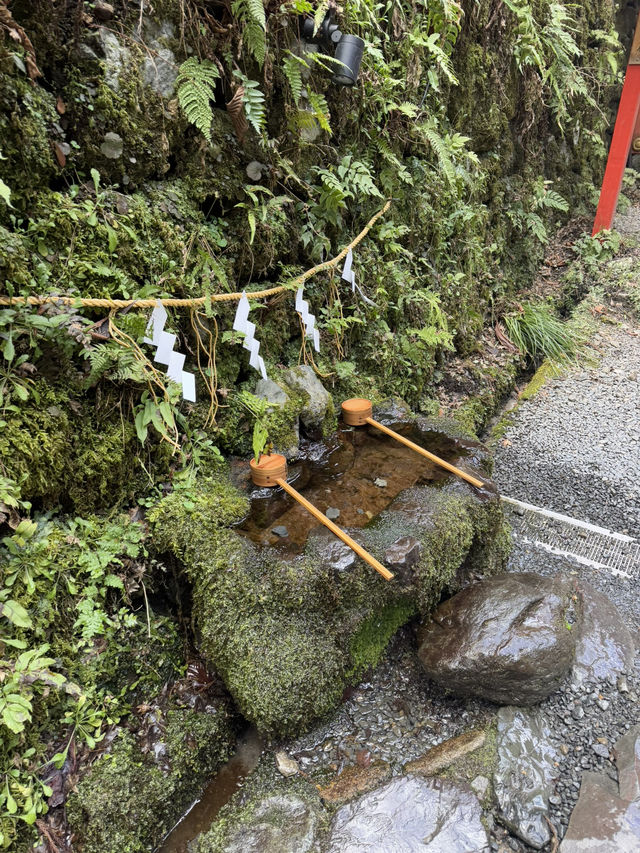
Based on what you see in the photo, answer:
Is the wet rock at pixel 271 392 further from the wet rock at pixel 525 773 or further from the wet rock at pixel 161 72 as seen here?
the wet rock at pixel 525 773

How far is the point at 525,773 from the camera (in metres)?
2.56

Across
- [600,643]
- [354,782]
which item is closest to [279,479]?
[354,782]

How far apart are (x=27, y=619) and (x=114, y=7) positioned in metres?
3.19

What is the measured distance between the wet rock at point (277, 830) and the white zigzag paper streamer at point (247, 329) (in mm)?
2482

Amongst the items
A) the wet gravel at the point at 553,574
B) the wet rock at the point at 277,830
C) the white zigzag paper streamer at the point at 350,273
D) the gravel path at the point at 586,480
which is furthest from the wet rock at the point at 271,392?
the wet rock at the point at 277,830

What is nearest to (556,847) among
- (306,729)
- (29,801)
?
(306,729)

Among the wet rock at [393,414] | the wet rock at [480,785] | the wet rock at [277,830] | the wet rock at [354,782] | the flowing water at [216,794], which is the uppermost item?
the wet rock at [393,414]

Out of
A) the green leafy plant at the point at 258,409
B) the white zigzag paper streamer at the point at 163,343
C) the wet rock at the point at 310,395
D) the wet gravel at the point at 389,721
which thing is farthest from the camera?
the wet rock at the point at 310,395

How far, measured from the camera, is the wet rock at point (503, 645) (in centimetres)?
277

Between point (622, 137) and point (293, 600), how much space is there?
8534 mm

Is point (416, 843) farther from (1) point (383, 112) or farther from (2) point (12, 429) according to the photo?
(1) point (383, 112)

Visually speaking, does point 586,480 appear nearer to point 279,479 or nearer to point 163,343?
point 279,479

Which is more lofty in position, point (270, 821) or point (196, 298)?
point (196, 298)

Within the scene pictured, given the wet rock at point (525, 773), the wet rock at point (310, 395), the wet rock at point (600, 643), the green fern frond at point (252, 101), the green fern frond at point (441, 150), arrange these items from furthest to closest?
the green fern frond at point (441, 150) → the wet rock at point (310, 395) → the green fern frond at point (252, 101) → the wet rock at point (600, 643) → the wet rock at point (525, 773)
